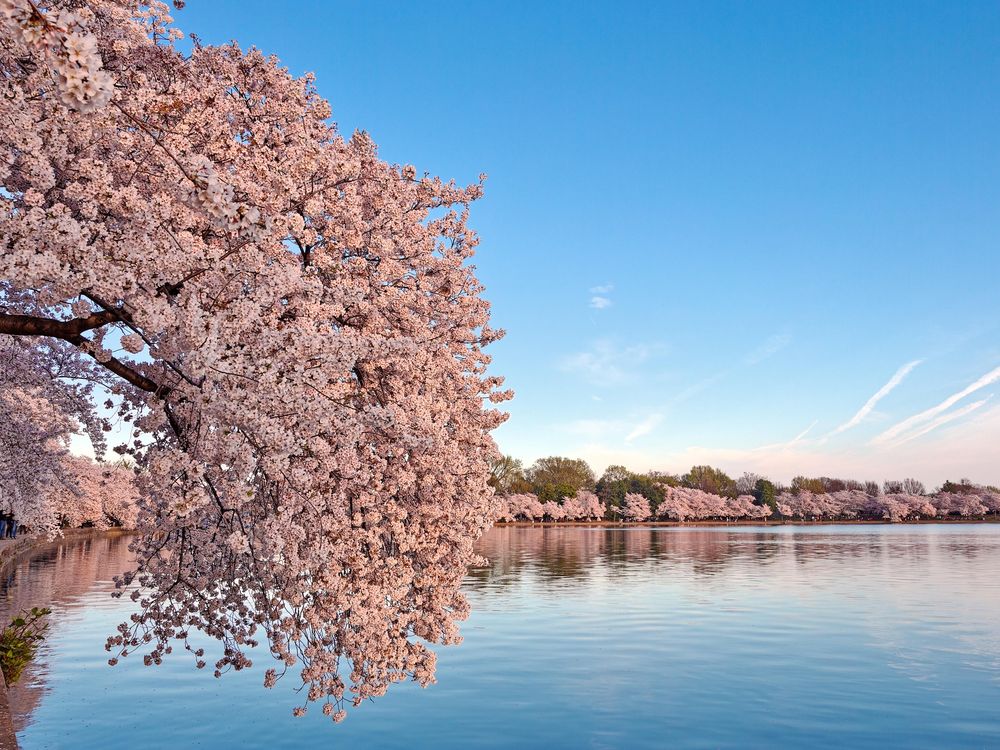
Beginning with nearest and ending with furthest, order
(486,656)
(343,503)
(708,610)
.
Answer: (343,503)
(486,656)
(708,610)

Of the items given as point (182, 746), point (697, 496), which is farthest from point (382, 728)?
point (697, 496)

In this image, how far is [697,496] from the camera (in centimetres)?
18062

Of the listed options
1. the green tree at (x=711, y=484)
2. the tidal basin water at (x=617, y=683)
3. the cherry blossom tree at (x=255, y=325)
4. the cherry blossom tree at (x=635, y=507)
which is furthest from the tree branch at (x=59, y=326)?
the green tree at (x=711, y=484)

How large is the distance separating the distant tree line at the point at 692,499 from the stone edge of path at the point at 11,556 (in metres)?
83.3

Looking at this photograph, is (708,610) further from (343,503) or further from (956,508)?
(956,508)

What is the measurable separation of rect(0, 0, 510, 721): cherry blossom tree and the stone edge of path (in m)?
2.15

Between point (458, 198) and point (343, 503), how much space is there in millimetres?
8540

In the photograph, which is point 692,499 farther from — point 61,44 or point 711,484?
point 61,44

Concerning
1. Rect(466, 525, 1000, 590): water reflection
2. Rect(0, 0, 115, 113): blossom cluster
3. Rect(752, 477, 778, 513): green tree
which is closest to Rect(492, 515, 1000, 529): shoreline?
Rect(752, 477, 778, 513): green tree

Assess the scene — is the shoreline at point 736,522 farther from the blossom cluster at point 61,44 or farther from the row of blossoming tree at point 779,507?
the blossom cluster at point 61,44

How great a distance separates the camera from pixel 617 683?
21.0 m

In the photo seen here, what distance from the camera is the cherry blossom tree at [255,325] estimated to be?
746 cm

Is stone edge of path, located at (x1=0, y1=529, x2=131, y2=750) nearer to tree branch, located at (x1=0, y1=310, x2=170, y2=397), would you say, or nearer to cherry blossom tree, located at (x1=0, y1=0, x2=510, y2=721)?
cherry blossom tree, located at (x1=0, y1=0, x2=510, y2=721)

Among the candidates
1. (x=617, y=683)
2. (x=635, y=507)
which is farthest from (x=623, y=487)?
(x=617, y=683)
